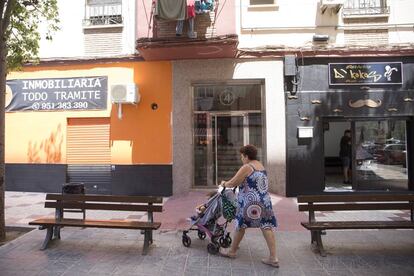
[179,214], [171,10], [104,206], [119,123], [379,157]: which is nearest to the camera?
[104,206]

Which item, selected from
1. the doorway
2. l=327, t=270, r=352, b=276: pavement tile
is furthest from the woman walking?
the doorway

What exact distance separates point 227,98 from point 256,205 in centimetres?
613

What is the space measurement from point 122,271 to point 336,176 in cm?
845

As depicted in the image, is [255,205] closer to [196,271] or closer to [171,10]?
[196,271]

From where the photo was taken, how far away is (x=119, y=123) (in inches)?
430

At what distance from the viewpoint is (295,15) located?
10.5m

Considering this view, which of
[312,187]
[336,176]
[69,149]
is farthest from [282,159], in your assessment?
[69,149]

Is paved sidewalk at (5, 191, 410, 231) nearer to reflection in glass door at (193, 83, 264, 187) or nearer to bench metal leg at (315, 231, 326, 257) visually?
reflection in glass door at (193, 83, 264, 187)

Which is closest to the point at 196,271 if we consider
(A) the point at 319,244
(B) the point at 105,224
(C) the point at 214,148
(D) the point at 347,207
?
(B) the point at 105,224

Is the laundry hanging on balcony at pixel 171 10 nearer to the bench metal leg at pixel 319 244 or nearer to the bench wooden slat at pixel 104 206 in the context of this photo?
the bench wooden slat at pixel 104 206

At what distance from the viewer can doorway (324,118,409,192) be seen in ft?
34.9

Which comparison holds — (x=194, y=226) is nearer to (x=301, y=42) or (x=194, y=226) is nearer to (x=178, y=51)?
(x=178, y=51)

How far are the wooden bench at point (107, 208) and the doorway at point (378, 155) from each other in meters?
6.42

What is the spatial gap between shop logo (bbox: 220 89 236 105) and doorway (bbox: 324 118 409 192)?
8.97 ft
